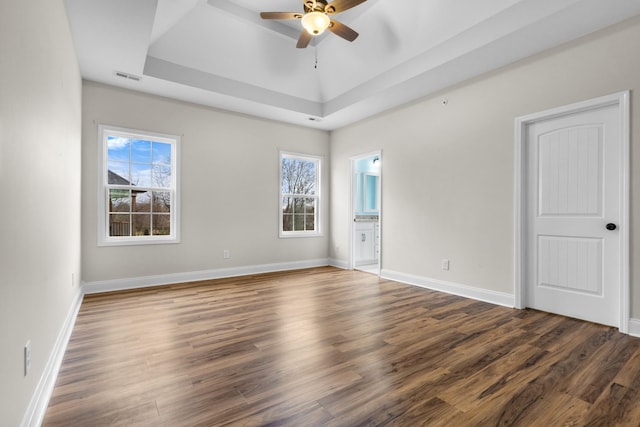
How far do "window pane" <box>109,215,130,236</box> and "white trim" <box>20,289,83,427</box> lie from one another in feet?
5.45

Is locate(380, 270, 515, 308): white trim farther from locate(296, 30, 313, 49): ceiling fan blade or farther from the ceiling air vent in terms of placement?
the ceiling air vent

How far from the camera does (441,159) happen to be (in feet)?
14.1

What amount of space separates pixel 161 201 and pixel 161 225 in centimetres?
35

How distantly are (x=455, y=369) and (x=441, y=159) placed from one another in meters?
2.90

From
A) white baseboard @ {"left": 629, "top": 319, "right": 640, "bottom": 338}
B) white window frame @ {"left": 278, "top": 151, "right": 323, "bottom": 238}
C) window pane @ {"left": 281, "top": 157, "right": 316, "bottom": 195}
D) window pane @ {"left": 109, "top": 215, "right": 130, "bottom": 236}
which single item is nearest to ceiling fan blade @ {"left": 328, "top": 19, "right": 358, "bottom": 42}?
white window frame @ {"left": 278, "top": 151, "right": 323, "bottom": 238}

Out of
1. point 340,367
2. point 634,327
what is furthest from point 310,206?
point 634,327

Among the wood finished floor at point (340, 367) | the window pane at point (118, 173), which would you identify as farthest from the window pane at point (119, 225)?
the wood finished floor at point (340, 367)

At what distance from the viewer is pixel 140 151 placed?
450 cm

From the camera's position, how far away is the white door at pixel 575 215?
9.61 feet

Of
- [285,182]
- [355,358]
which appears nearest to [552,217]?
[355,358]

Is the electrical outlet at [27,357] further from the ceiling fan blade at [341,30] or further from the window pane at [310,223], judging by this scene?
the window pane at [310,223]

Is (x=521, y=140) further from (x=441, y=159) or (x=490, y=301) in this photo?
(x=490, y=301)

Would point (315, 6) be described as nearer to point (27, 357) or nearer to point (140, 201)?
point (27, 357)

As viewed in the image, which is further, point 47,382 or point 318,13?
point 318,13
